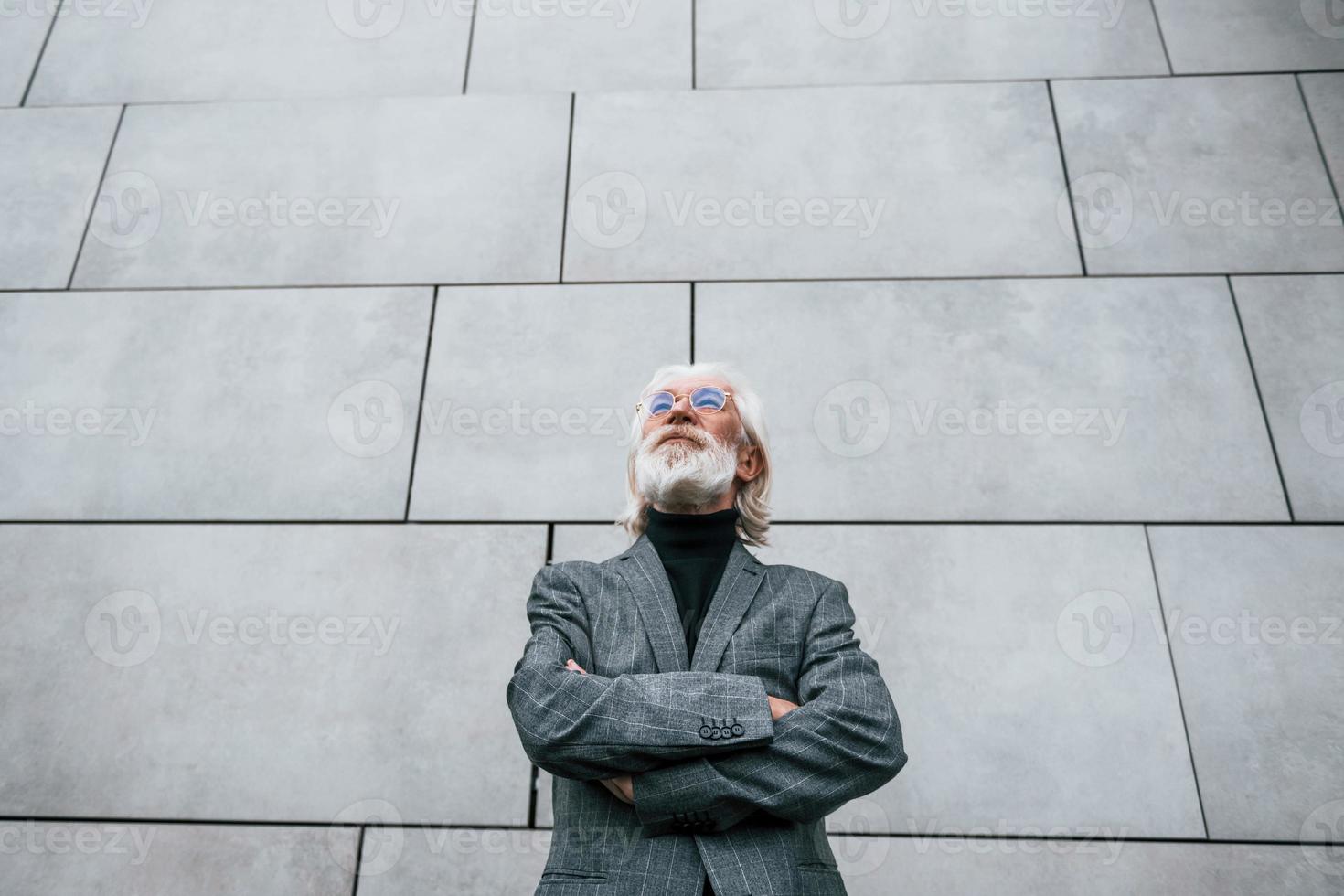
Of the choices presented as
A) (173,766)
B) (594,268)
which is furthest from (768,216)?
(173,766)

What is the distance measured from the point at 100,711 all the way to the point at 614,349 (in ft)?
6.03

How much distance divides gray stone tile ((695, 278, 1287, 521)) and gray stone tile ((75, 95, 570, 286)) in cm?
82

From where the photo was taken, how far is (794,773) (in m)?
1.72

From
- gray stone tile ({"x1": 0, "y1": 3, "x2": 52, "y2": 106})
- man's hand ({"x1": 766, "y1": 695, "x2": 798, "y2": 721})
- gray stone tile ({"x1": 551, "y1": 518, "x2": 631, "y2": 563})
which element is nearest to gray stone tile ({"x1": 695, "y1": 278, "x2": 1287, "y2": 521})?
gray stone tile ({"x1": 551, "y1": 518, "x2": 631, "y2": 563})

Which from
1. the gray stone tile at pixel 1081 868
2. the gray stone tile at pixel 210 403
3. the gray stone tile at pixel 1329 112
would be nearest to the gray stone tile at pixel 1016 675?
the gray stone tile at pixel 1081 868

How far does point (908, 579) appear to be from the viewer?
9.26 ft

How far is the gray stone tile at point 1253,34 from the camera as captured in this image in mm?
3570

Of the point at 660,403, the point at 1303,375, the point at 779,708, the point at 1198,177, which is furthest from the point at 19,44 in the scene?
the point at 1303,375

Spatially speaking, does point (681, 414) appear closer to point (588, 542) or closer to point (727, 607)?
point (727, 607)

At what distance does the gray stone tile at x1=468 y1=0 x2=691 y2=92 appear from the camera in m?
3.63

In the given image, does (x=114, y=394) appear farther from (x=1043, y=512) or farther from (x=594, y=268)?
(x=1043, y=512)

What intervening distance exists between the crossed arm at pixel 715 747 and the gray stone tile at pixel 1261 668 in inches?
52.9

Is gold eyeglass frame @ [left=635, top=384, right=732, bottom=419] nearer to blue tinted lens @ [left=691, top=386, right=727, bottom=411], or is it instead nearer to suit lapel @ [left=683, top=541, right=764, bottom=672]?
blue tinted lens @ [left=691, top=386, right=727, bottom=411]

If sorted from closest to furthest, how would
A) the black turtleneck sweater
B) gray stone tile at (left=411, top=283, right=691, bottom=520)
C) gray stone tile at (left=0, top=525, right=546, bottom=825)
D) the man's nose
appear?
the black turtleneck sweater, the man's nose, gray stone tile at (left=0, top=525, right=546, bottom=825), gray stone tile at (left=411, top=283, right=691, bottom=520)
